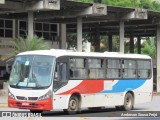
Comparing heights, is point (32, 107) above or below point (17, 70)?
below

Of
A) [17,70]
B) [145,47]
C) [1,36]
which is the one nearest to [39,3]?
[1,36]

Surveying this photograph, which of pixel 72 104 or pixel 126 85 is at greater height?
pixel 126 85

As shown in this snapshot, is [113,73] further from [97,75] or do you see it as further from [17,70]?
[17,70]

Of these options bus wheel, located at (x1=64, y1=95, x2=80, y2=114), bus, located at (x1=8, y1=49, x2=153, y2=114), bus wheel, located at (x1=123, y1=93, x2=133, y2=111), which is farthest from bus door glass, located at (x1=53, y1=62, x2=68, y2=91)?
bus wheel, located at (x1=123, y1=93, x2=133, y2=111)

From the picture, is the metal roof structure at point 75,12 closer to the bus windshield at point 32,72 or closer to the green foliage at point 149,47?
the bus windshield at point 32,72

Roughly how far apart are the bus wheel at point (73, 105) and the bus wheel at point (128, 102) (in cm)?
387

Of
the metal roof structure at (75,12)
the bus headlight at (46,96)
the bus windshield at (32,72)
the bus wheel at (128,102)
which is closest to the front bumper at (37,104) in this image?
the bus headlight at (46,96)

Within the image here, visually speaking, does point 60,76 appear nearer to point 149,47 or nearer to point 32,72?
point 32,72

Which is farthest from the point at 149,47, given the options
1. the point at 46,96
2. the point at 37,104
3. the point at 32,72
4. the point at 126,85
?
the point at 37,104

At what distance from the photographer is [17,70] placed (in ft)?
72.4

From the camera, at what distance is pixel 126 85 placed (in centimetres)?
2589

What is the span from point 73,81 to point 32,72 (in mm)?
1936

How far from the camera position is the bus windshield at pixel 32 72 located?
21312 millimetres

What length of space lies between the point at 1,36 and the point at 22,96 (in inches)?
1060
